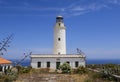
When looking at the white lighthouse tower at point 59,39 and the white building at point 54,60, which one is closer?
the white building at point 54,60

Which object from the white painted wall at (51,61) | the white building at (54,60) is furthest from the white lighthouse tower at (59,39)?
the white painted wall at (51,61)

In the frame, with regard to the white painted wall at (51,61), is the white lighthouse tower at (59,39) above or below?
above

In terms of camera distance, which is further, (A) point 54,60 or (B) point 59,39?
(B) point 59,39

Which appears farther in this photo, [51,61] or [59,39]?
[59,39]

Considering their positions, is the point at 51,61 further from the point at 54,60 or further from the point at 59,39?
the point at 59,39

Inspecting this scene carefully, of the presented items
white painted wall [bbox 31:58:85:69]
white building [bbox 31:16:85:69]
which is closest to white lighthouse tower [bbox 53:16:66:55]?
white building [bbox 31:16:85:69]

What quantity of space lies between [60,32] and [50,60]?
5.35 meters

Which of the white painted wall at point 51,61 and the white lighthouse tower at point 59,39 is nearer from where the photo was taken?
the white painted wall at point 51,61

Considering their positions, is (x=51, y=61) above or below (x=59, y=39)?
below

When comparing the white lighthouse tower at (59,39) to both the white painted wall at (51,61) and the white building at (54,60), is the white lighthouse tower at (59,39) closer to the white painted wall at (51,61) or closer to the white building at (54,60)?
the white building at (54,60)

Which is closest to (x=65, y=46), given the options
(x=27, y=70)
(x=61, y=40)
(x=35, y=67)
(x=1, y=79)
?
(x=61, y=40)

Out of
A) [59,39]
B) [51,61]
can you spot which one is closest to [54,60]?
[51,61]

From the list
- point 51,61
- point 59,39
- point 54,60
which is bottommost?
point 51,61

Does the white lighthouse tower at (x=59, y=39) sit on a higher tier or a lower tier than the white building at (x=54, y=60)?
higher
